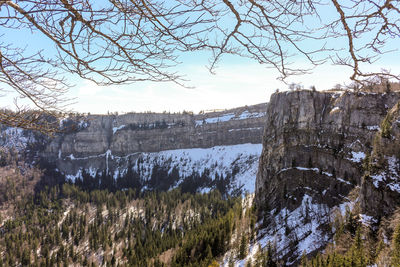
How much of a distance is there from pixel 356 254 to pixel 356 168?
14.2 m

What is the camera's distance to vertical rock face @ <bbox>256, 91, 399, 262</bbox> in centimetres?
2567

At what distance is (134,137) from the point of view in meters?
109

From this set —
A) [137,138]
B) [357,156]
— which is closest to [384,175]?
[357,156]

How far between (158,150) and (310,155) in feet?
263

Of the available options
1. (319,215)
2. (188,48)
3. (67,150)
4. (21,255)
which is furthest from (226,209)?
(67,150)

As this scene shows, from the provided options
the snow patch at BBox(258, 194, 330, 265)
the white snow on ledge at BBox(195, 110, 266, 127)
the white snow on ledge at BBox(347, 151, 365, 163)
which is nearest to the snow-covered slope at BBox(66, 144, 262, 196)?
the white snow on ledge at BBox(195, 110, 266, 127)

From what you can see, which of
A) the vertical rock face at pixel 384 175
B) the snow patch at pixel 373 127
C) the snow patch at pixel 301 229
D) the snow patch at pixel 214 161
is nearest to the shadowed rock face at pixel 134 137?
the snow patch at pixel 214 161

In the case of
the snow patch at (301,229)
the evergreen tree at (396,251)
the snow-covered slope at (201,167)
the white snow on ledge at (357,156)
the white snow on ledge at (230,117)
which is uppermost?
the white snow on ledge at (230,117)

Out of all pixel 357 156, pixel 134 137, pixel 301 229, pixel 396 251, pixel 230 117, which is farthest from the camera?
pixel 134 137

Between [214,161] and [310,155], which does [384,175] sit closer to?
[310,155]

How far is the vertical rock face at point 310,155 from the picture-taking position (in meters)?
25.7

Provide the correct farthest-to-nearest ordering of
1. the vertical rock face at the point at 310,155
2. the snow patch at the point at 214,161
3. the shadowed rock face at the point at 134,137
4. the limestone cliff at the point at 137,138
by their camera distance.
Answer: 1. the shadowed rock face at the point at 134,137
2. the limestone cliff at the point at 137,138
3. the snow patch at the point at 214,161
4. the vertical rock face at the point at 310,155

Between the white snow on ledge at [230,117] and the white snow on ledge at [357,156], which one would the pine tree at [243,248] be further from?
the white snow on ledge at [230,117]

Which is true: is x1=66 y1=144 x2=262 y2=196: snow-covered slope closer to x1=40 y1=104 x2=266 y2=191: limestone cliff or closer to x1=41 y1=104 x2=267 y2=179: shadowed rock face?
x1=40 y1=104 x2=266 y2=191: limestone cliff
